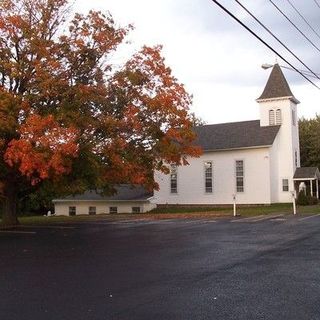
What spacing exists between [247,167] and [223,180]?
2556mm

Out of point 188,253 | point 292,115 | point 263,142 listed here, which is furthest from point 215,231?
point 292,115

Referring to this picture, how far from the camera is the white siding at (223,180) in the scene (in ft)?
147

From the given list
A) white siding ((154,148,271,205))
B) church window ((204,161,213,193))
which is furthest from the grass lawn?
church window ((204,161,213,193))

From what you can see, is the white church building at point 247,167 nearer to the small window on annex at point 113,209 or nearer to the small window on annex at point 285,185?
the small window on annex at point 285,185

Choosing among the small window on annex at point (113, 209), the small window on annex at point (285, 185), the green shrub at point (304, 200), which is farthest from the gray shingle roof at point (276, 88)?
the small window on annex at point (113, 209)

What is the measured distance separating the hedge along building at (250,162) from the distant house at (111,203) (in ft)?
5.38

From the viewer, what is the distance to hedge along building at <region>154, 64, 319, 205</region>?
4525cm

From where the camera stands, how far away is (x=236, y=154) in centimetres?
4656

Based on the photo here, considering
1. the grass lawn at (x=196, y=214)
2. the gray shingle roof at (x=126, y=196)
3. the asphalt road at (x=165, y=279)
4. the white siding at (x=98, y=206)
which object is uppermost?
the gray shingle roof at (x=126, y=196)

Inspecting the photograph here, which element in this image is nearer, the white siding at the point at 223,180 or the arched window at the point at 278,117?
the white siding at the point at 223,180

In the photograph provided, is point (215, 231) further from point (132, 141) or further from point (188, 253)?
point (132, 141)

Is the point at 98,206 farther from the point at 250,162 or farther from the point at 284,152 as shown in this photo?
the point at 284,152

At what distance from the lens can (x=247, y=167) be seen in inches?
1801

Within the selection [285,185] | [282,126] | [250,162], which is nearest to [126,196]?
[250,162]
